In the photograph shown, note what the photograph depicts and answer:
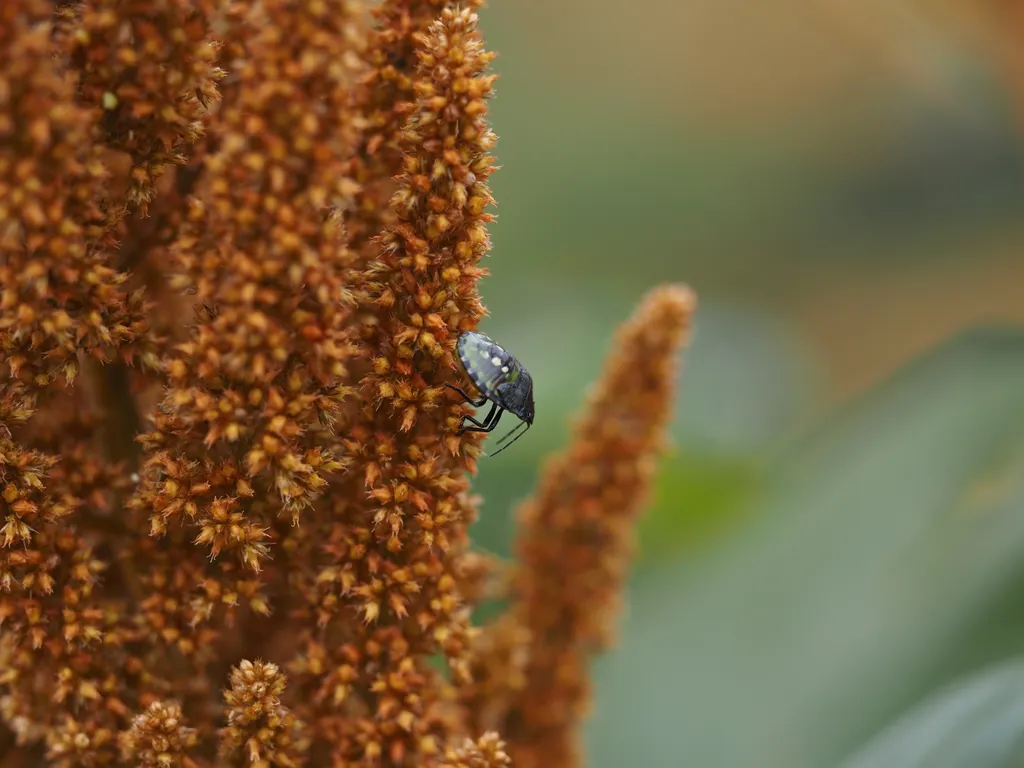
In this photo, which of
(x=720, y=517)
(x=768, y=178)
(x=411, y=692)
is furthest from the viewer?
(x=768, y=178)

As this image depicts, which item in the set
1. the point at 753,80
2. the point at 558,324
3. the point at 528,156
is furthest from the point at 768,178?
the point at 558,324

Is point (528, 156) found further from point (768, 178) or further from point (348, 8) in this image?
point (348, 8)

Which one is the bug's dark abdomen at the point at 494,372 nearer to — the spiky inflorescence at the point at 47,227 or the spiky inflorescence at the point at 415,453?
the spiky inflorescence at the point at 415,453

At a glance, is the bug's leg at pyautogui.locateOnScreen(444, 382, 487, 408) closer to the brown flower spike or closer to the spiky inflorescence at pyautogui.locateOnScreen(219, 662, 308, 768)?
the brown flower spike

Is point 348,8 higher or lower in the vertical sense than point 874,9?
lower

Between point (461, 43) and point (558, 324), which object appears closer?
point (461, 43)

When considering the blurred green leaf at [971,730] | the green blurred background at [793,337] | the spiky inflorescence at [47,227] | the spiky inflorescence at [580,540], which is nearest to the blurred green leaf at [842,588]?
the green blurred background at [793,337]

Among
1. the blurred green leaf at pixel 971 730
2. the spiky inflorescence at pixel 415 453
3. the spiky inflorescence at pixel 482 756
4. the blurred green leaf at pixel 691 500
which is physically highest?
the blurred green leaf at pixel 691 500

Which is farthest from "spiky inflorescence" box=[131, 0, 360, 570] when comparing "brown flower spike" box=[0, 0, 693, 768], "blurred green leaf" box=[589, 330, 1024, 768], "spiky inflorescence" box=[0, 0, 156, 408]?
"blurred green leaf" box=[589, 330, 1024, 768]
